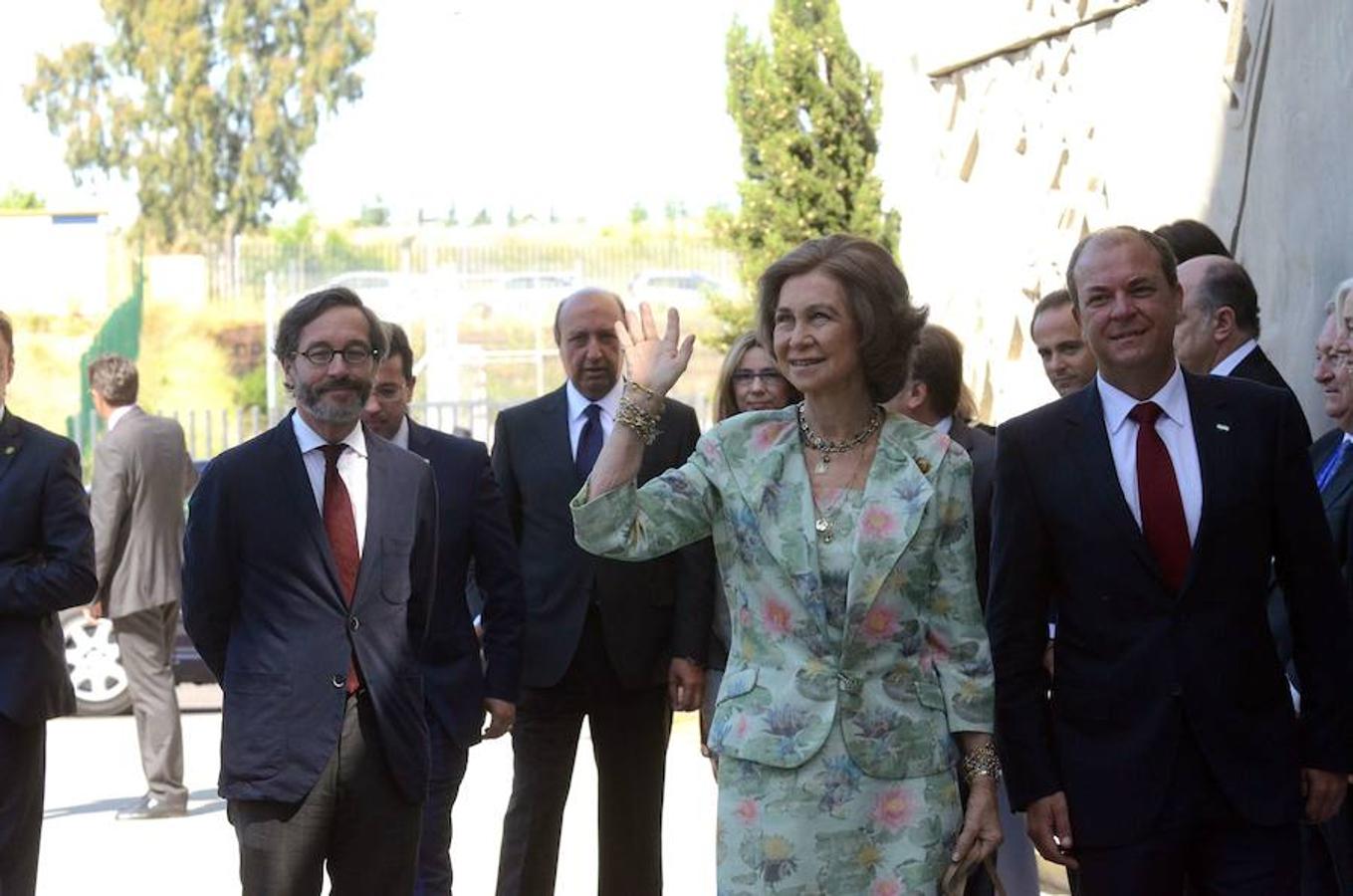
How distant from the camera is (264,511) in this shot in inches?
230

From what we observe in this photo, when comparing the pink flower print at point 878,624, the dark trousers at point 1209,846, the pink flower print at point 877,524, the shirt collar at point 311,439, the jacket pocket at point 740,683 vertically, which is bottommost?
the dark trousers at point 1209,846

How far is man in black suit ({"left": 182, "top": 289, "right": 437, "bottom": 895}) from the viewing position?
18.6 ft

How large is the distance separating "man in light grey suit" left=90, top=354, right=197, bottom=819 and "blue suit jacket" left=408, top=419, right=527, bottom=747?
5.46 m

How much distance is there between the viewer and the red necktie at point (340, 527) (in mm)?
5871

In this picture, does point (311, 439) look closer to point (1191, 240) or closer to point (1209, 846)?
point (1209, 846)

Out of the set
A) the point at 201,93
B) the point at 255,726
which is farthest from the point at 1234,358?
the point at 201,93

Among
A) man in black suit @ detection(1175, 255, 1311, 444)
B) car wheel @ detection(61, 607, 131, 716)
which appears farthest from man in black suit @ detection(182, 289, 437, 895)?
car wheel @ detection(61, 607, 131, 716)

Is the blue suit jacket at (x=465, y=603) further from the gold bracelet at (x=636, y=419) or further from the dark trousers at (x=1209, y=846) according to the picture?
the dark trousers at (x=1209, y=846)

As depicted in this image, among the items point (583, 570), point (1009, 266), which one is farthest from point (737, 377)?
point (1009, 266)

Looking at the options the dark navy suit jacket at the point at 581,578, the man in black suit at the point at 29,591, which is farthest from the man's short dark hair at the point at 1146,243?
the man in black suit at the point at 29,591

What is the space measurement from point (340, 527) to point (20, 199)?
218 feet

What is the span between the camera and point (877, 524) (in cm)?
467

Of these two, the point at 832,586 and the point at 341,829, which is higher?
the point at 832,586

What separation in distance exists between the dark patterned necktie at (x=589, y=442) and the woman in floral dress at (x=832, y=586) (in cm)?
302
